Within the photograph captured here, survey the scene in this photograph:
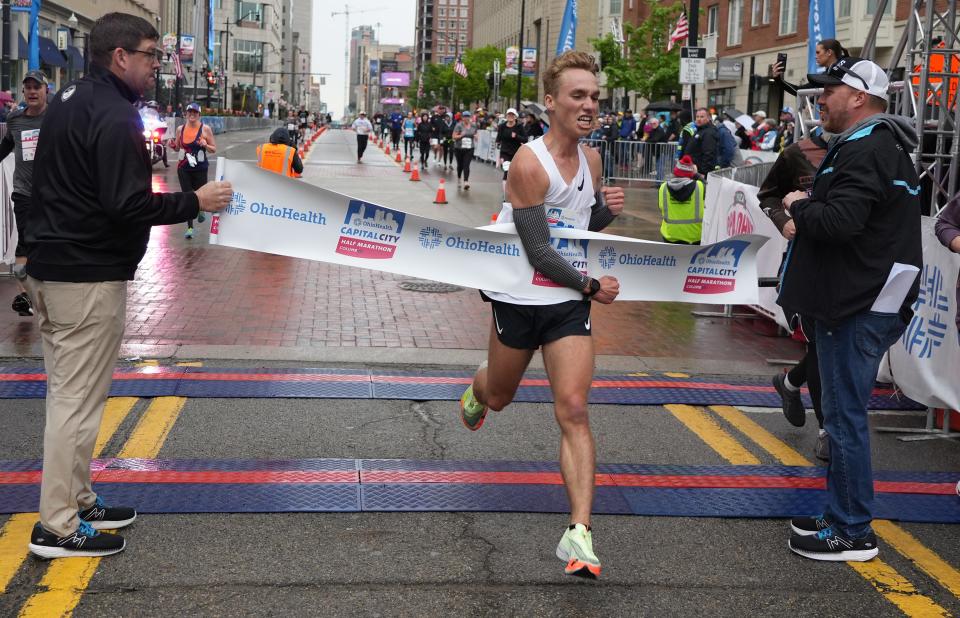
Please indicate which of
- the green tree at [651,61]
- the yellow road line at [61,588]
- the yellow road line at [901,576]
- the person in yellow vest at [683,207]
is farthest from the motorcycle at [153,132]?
the yellow road line at [901,576]

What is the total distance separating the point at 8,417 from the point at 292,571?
2.91 metres

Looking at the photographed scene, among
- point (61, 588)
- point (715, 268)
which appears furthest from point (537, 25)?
point (61, 588)

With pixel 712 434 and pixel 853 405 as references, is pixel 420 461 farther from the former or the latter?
pixel 853 405

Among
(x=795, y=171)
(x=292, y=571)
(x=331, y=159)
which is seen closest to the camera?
(x=292, y=571)

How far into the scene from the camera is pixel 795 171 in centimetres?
699

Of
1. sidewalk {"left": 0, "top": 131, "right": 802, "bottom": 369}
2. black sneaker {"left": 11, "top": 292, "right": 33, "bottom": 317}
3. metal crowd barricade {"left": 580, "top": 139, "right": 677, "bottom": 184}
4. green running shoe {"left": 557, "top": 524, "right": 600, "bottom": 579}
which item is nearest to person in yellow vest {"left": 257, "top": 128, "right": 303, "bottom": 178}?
sidewalk {"left": 0, "top": 131, "right": 802, "bottom": 369}

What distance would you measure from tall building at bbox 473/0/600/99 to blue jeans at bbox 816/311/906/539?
53184 millimetres

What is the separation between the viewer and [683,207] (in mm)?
11977

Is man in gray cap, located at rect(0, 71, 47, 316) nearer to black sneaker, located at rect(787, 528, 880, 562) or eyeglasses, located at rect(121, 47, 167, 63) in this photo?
eyeglasses, located at rect(121, 47, 167, 63)

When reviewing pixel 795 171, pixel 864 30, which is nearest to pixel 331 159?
pixel 864 30

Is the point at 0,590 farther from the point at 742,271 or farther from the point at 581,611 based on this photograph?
the point at 742,271

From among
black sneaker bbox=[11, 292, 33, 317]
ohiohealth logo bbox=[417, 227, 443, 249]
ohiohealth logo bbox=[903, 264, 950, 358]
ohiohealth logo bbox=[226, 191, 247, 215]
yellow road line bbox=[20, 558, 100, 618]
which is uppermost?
ohiohealth logo bbox=[226, 191, 247, 215]

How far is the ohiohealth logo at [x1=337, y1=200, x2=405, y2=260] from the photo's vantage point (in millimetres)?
4996

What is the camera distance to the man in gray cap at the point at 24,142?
8.76 m
